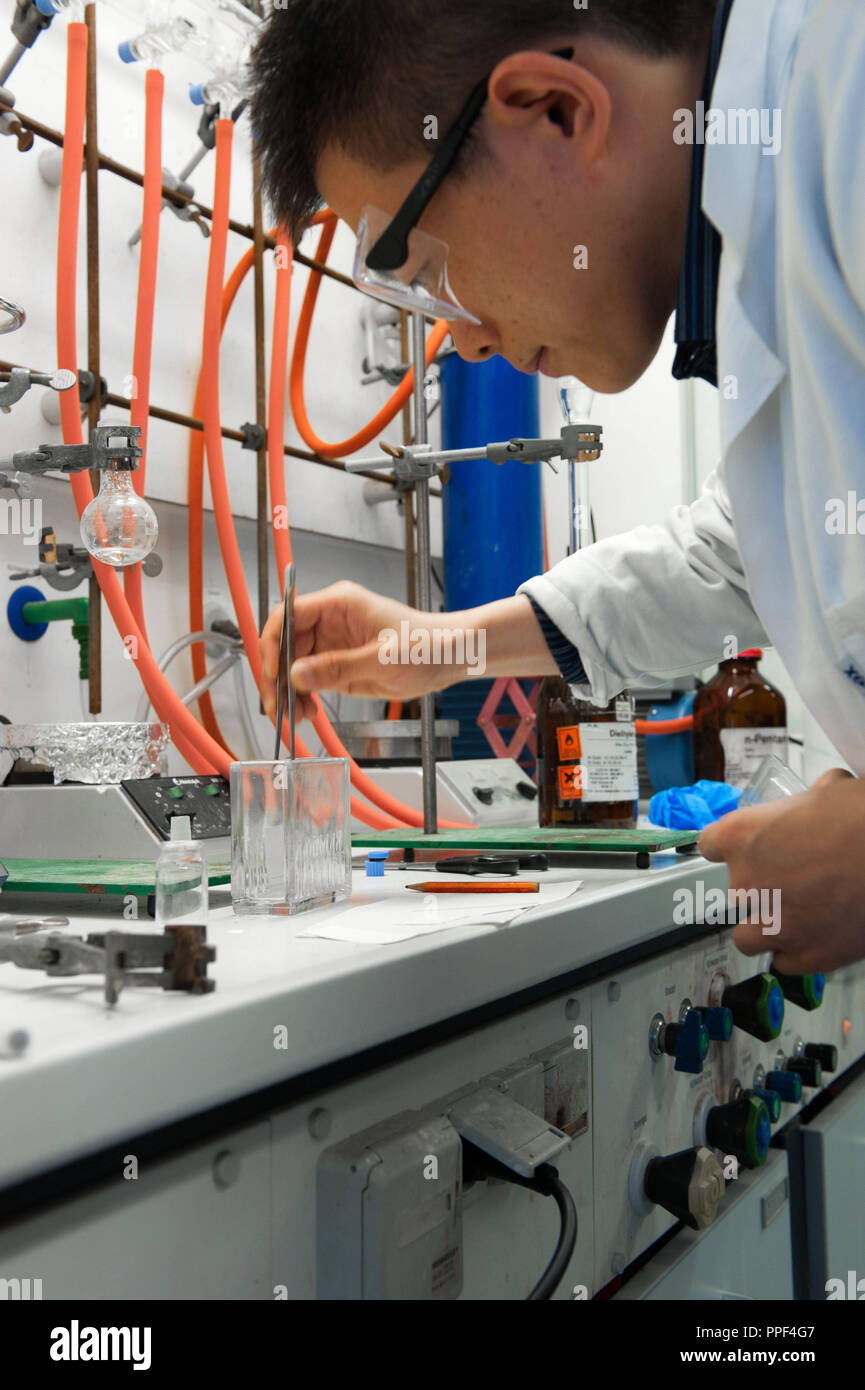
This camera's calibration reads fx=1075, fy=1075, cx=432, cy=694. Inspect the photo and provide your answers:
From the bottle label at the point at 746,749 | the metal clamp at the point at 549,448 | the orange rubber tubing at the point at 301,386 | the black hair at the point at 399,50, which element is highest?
the orange rubber tubing at the point at 301,386

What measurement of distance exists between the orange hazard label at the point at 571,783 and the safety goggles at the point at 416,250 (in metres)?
0.66

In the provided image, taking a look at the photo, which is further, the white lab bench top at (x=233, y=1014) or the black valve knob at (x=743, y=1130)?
the black valve knob at (x=743, y=1130)

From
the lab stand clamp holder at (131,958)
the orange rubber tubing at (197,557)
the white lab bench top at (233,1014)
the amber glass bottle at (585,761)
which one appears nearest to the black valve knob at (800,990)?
the amber glass bottle at (585,761)

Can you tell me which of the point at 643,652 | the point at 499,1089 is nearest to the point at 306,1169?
the point at 499,1089

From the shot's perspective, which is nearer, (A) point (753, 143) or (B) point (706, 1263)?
(A) point (753, 143)

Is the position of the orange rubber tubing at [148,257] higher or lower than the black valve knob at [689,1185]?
higher

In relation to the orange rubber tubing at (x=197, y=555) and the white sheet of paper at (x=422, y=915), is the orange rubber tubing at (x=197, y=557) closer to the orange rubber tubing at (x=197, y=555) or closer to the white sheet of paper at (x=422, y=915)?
the orange rubber tubing at (x=197, y=555)

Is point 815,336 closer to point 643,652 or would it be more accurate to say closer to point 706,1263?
point 643,652

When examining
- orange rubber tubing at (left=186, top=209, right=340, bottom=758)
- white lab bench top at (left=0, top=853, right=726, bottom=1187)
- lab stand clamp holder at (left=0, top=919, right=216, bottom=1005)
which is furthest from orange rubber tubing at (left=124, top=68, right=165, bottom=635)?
lab stand clamp holder at (left=0, top=919, right=216, bottom=1005)

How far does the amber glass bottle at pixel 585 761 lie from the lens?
1.28 meters

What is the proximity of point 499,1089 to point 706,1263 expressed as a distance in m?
0.39

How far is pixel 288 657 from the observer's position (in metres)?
0.85

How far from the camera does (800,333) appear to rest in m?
0.52

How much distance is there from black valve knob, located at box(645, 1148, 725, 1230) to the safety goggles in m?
0.63
